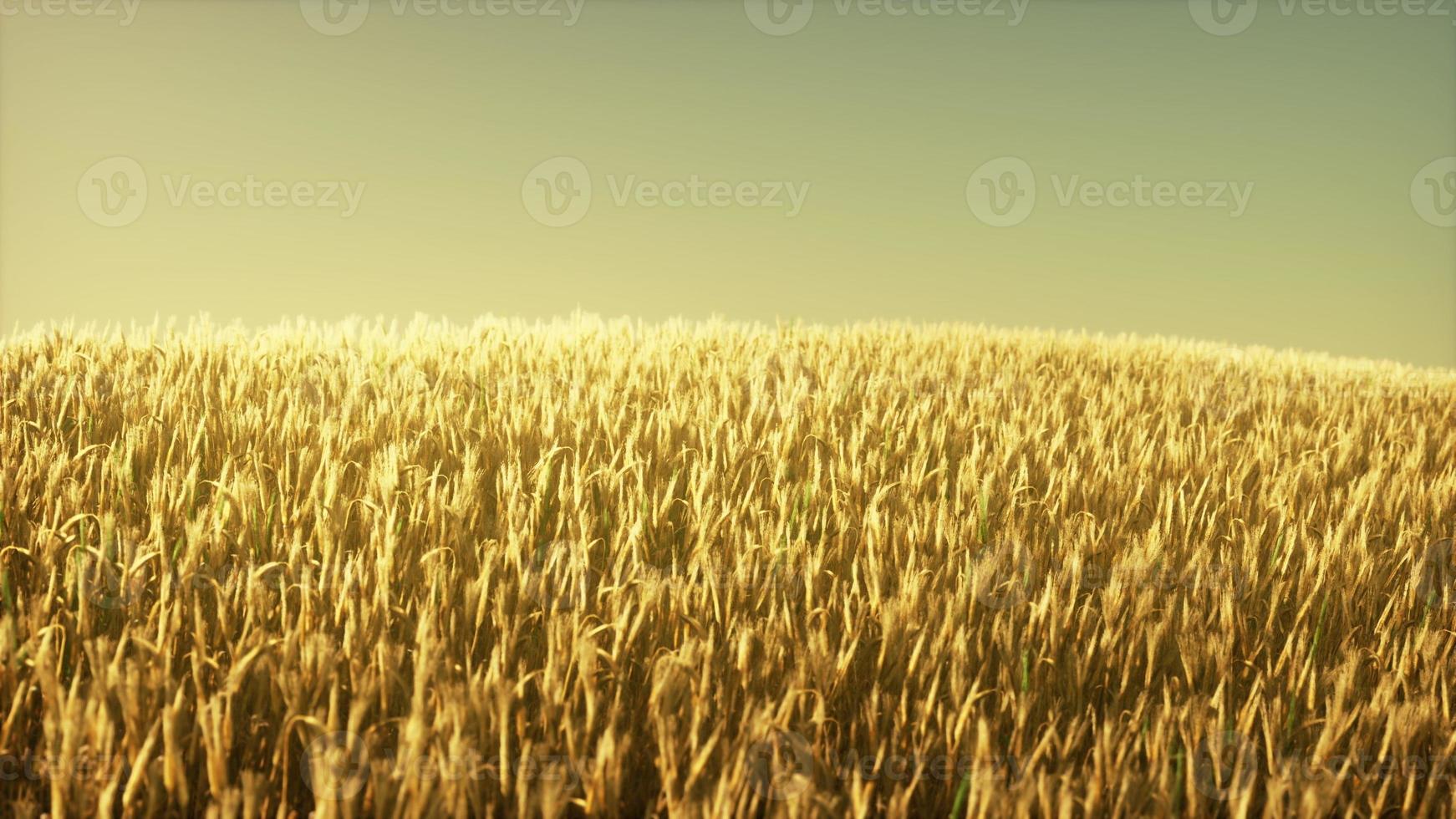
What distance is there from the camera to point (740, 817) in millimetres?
1515

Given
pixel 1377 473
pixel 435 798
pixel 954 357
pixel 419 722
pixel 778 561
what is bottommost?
pixel 435 798

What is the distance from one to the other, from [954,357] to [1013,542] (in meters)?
4.18

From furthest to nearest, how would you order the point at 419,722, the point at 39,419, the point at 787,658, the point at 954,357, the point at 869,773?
the point at 954,357, the point at 39,419, the point at 787,658, the point at 869,773, the point at 419,722

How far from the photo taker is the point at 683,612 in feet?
6.45

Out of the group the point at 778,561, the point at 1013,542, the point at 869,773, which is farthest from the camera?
the point at 1013,542

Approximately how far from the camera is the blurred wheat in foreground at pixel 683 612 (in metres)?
1.59

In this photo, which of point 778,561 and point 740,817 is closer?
point 740,817

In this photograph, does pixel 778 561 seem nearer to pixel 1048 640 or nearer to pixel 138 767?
pixel 1048 640

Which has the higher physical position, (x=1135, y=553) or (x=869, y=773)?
(x=1135, y=553)

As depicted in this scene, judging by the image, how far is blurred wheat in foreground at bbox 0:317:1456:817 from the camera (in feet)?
5.23

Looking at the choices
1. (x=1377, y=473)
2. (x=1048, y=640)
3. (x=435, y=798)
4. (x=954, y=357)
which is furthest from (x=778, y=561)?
(x=954, y=357)

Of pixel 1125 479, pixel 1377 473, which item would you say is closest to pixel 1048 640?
pixel 1125 479

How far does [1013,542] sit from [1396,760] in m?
1.10

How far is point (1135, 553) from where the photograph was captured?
253cm
